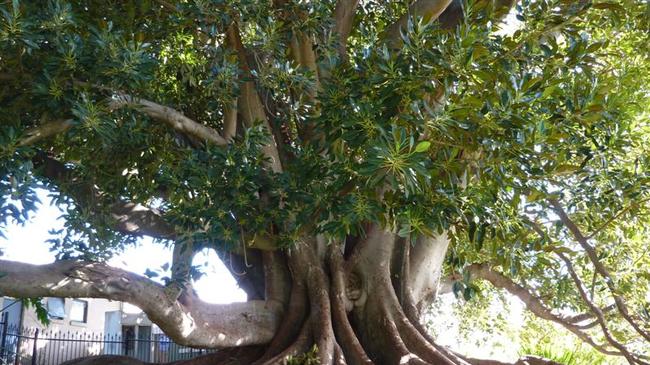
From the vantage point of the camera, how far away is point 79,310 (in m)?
19.5

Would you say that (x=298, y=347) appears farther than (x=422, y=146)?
Yes

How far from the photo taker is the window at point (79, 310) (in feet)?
63.2

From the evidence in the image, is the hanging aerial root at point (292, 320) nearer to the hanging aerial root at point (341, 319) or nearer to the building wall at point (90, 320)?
the hanging aerial root at point (341, 319)

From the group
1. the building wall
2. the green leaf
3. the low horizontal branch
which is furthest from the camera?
the building wall

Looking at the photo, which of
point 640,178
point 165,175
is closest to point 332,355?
point 165,175

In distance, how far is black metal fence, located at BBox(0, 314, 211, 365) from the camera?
428 inches

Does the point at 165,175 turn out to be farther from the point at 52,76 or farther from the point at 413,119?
the point at 413,119

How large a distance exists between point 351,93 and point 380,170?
3.32ft

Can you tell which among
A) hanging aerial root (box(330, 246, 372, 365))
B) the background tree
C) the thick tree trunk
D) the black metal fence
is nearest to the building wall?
the black metal fence

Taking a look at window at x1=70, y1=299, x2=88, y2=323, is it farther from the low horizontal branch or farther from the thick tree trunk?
the low horizontal branch

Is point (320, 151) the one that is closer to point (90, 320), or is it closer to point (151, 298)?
point (151, 298)

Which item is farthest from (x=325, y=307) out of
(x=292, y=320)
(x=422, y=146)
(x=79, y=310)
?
(x=79, y=310)

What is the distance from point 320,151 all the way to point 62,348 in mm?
10930

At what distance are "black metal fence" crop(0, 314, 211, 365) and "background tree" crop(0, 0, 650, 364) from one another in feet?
13.1
